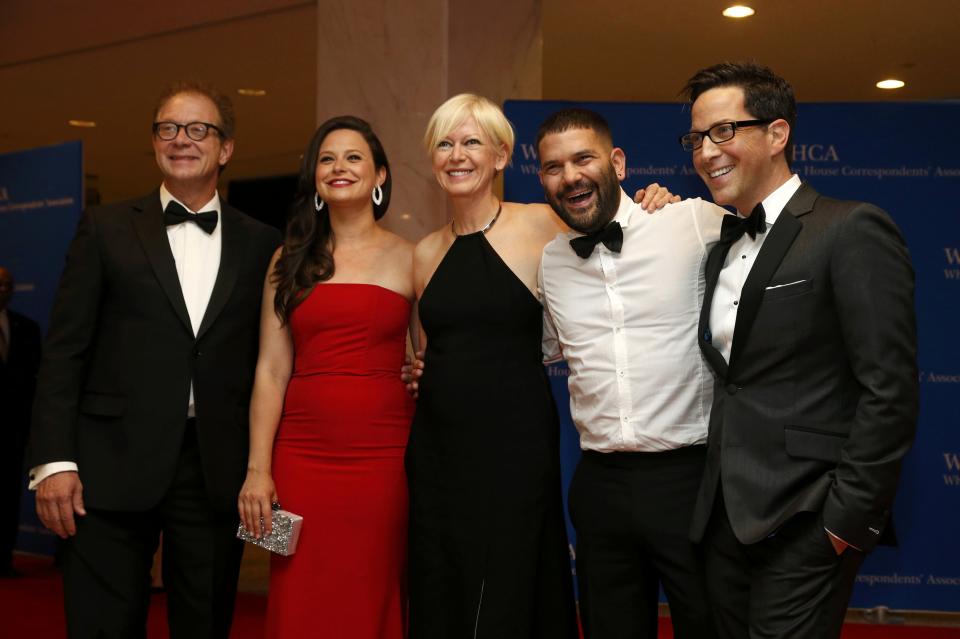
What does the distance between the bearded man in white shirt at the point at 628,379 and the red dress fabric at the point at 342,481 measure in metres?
0.66

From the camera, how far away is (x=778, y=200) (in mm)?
2436

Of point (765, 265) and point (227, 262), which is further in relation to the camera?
point (227, 262)

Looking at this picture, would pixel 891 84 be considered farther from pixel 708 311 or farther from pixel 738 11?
pixel 708 311

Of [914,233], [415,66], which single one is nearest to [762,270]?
[914,233]

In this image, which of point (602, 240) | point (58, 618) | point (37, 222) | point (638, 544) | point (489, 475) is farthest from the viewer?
point (37, 222)

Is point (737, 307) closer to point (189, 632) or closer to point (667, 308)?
point (667, 308)

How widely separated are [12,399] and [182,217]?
414cm

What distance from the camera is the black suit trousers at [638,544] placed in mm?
2539

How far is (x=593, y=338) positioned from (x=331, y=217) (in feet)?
3.53

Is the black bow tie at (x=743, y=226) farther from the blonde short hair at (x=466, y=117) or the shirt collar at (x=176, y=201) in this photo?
the shirt collar at (x=176, y=201)

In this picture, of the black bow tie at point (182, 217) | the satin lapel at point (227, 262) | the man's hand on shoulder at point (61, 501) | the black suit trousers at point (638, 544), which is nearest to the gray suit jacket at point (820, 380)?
the black suit trousers at point (638, 544)

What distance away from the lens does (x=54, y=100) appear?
29.3 ft

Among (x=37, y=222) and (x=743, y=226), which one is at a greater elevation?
(x=37, y=222)

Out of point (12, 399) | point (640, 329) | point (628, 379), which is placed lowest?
point (12, 399)
